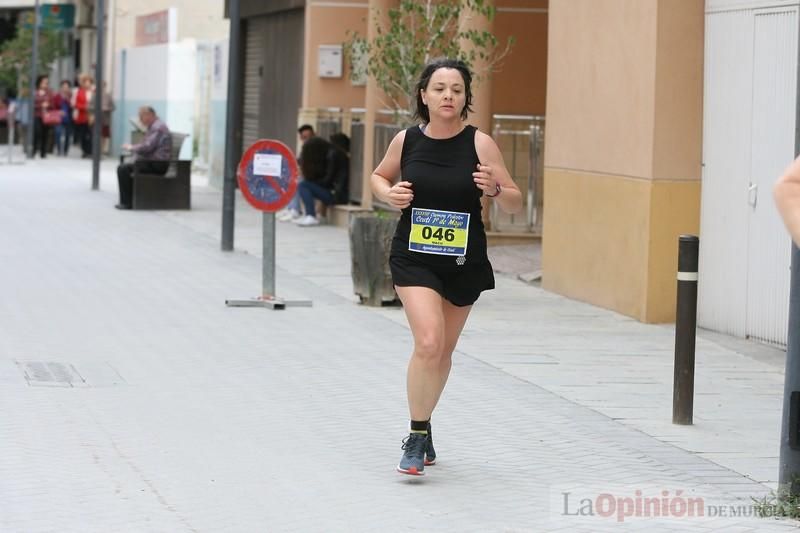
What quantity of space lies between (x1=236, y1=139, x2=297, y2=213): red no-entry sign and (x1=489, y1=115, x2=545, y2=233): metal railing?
571cm

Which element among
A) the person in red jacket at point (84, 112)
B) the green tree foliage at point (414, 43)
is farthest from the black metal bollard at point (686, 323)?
the person in red jacket at point (84, 112)

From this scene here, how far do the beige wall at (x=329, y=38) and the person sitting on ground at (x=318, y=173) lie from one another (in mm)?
2223

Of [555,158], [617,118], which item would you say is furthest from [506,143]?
[617,118]

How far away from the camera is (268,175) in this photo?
539 inches

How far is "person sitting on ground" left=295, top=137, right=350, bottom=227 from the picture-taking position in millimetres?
22656

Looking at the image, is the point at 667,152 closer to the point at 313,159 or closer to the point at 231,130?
the point at 231,130

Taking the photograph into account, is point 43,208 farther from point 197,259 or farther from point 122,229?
point 197,259

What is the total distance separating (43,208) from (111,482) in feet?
54.7

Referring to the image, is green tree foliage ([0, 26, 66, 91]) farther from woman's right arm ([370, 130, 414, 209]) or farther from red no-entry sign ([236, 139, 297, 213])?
woman's right arm ([370, 130, 414, 209])

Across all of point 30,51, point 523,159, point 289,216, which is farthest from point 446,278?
point 30,51

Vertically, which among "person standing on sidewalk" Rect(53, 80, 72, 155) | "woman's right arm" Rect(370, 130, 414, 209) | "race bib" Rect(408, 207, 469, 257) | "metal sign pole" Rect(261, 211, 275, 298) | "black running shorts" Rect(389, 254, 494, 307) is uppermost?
"person standing on sidewalk" Rect(53, 80, 72, 155)

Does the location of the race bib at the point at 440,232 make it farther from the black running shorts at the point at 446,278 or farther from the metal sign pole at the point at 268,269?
the metal sign pole at the point at 268,269

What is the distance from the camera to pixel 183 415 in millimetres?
8742

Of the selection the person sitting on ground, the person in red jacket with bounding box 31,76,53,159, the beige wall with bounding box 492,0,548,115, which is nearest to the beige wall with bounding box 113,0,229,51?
the person in red jacket with bounding box 31,76,53,159
